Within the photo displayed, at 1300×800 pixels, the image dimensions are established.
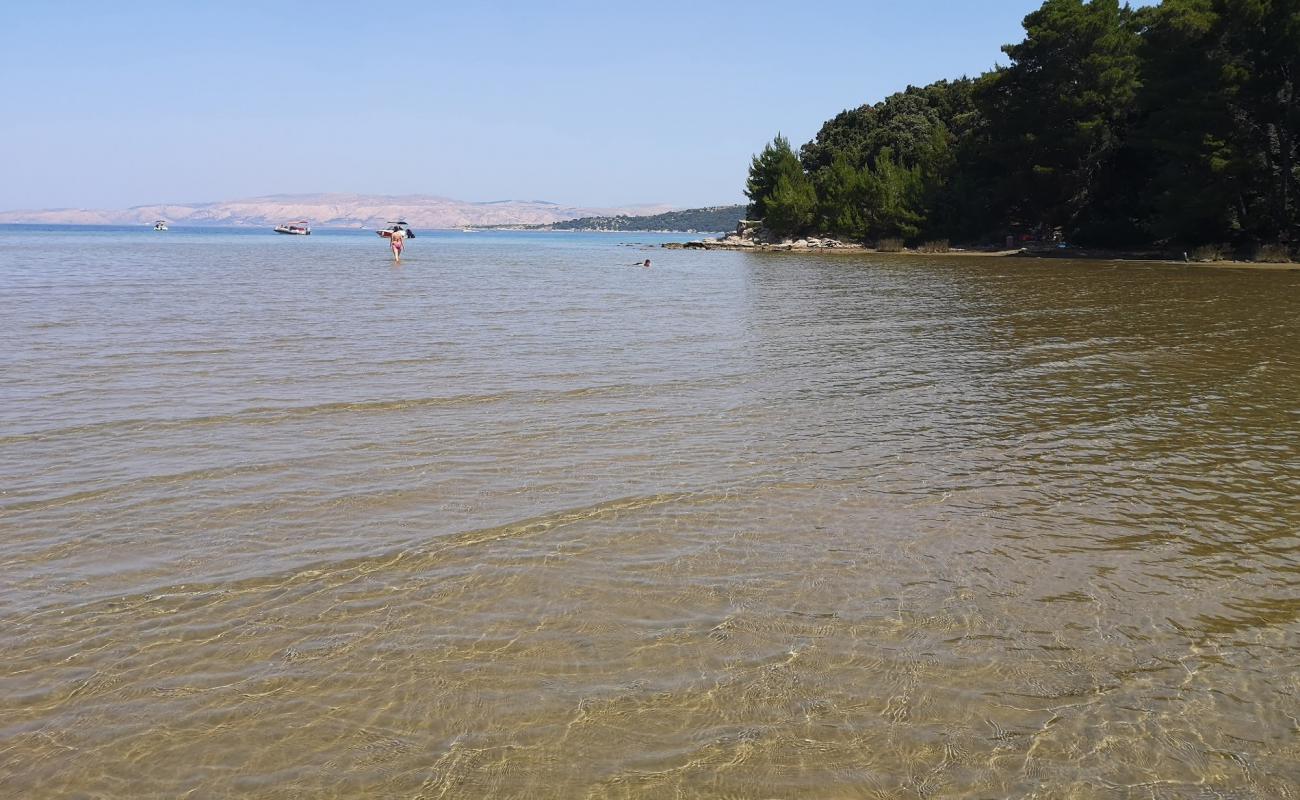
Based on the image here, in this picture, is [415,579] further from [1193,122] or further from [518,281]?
[1193,122]

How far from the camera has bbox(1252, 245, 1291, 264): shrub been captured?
41750mm

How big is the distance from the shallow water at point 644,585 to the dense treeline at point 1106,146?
38201 millimetres

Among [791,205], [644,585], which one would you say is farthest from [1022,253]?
[644,585]

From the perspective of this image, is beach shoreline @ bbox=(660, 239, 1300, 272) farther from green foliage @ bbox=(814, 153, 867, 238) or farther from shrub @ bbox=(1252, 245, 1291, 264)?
green foliage @ bbox=(814, 153, 867, 238)

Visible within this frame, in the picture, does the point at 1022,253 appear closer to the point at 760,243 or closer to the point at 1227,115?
the point at 1227,115

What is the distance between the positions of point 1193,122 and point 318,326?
44265 mm

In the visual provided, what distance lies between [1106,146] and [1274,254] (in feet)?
51.4

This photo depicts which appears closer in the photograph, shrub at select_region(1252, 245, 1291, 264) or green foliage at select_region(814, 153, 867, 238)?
shrub at select_region(1252, 245, 1291, 264)

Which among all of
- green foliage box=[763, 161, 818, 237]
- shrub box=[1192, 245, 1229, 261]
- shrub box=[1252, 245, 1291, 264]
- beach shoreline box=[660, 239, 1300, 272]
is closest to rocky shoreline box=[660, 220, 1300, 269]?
beach shoreline box=[660, 239, 1300, 272]

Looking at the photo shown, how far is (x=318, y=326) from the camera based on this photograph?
18516mm

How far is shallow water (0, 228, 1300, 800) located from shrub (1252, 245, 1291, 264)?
123 feet

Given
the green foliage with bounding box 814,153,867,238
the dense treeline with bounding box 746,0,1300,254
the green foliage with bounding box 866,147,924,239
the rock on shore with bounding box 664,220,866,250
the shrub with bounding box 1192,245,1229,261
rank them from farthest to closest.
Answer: the rock on shore with bounding box 664,220,866,250, the green foliage with bounding box 814,153,867,238, the green foliage with bounding box 866,147,924,239, the shrub with bounding box 1192,245,1229,261, the dense treeline with bounding box 746,0,1300,254

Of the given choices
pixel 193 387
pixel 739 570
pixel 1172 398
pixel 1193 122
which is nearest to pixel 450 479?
pixel 739 570

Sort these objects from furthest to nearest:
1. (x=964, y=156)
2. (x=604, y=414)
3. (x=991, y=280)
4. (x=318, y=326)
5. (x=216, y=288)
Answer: (x=964, y=156) → (x=991, y=280) → (x=216, y=288) → (x=318, y=326) → (x=604, y=414)
